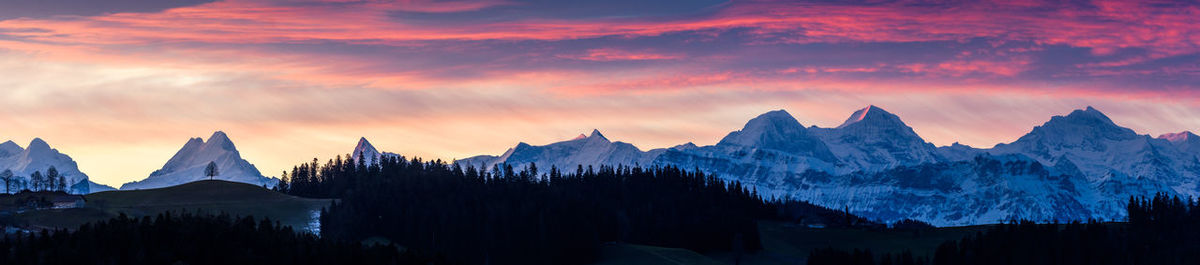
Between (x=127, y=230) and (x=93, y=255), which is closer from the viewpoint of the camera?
(x=93, y=255)

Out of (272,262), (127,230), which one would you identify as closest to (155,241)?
(127,230)

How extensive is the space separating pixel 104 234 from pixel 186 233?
1219cm

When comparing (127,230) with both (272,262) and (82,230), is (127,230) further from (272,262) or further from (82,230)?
(272,262)

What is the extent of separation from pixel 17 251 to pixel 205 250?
27450 mm

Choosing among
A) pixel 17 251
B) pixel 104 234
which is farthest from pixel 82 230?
pixel 17 251

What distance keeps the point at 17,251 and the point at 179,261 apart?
883 inches

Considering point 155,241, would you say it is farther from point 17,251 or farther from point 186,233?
point 17,251

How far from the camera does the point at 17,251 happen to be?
18125 centimetres

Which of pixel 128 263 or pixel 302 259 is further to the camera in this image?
pixel 302 259

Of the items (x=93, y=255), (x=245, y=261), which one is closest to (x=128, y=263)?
(x=93, y=255)

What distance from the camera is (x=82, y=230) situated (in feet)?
654

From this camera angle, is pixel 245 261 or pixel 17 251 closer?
pixel 17 251

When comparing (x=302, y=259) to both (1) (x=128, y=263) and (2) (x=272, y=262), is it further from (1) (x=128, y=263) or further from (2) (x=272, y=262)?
(1) (x=128, y=263)

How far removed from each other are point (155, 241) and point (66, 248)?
52.2 feet
